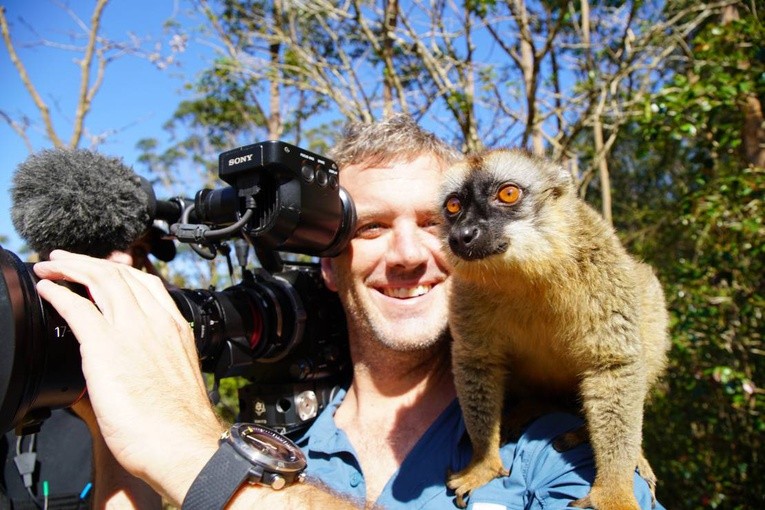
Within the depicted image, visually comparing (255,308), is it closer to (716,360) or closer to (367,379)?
(367,379)

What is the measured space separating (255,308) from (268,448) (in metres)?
0.79

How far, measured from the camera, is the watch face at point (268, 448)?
4.66 feet

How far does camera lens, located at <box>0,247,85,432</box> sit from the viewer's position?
1.40 m

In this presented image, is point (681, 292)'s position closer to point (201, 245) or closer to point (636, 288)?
point (636, 288)

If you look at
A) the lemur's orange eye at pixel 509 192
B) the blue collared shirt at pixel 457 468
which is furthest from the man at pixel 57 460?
the lemur's orange eye at pixel 509 192

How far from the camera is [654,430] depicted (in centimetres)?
655

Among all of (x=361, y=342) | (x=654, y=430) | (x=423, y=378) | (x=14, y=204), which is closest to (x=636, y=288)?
(x=423, y=378)

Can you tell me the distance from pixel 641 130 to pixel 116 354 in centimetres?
395

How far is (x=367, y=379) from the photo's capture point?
2.62m

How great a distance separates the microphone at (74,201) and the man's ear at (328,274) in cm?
91

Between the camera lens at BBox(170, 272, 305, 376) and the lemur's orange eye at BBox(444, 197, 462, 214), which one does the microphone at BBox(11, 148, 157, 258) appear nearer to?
the camera lens at BBox(170, 272, 305, 376)

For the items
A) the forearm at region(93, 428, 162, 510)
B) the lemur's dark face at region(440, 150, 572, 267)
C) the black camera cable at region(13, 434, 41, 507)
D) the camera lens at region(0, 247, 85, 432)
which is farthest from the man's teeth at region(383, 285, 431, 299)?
the black camera cable at region(13, 434, 41, 507)

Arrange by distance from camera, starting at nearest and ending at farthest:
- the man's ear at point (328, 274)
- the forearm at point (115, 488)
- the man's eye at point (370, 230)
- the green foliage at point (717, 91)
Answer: the forearm at point (115, 488) → the man's eye at point (370, 230) → the man's ear at point (328, 274) → the green foliage at point (717, 91)

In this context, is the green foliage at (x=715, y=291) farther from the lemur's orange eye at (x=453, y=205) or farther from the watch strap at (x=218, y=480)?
the watch strap at (x=218, y=480)
